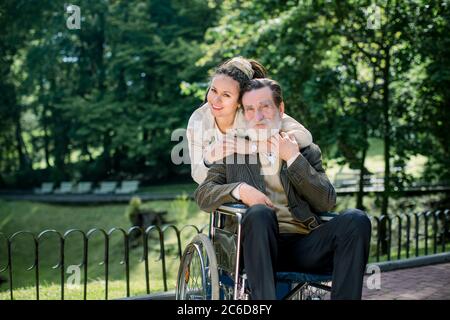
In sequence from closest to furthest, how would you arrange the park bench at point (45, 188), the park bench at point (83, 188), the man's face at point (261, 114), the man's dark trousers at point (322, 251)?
the man's dark trousers at point (322, 251) → the man's face at point (261, 114) → the park bench at point (83, 188) → the park bench at point (45, 188)

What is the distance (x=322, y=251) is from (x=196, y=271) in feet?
2.43

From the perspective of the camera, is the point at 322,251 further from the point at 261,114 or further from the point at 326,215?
the point at 261,114

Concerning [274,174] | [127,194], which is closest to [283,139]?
[274,174]

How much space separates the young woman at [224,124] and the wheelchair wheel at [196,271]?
0.38 m

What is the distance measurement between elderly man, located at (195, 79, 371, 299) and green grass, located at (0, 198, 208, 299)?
299 cm

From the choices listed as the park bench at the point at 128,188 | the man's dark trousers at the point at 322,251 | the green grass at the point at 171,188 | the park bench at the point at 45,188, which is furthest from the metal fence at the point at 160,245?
the park bench at the point at 45,188

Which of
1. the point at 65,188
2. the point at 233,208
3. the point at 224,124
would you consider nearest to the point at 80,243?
the point at 65,188

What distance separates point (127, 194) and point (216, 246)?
63.5 ft

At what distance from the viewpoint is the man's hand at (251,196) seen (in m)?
2.75

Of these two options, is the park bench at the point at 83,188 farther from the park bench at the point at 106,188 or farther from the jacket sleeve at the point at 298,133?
the jacket sleeve at the point at 298,133

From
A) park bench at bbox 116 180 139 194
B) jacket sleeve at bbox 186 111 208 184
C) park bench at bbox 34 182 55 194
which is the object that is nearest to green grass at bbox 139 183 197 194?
park bench at bbox 116 180 139 194

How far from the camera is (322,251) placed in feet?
8.91

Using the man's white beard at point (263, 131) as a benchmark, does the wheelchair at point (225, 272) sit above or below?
below
